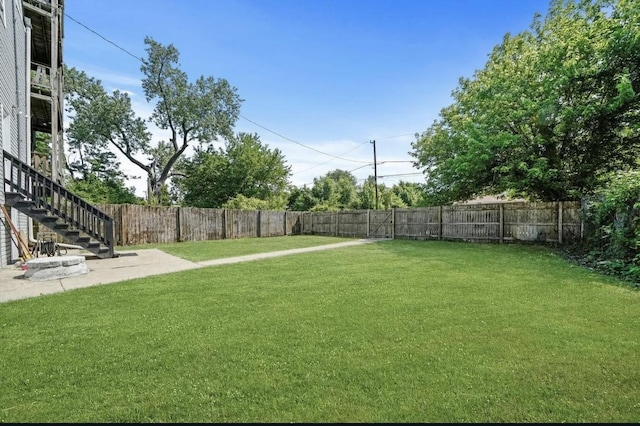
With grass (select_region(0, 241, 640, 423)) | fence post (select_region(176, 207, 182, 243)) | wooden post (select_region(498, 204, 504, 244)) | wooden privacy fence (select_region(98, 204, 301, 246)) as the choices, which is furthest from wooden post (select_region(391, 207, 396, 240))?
grass (select_region(0, 241, 640, 423))

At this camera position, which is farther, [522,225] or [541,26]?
[541,26]

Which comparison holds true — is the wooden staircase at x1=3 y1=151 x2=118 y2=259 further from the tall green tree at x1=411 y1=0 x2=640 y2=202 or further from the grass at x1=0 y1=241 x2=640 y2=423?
the tall green tree at x1=411 y1=0 x2=640 y2=202

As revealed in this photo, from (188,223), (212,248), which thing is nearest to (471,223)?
(212,248)

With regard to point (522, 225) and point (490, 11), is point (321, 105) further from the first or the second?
point (522, 225)

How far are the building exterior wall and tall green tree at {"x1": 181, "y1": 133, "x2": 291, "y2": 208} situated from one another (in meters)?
17.6

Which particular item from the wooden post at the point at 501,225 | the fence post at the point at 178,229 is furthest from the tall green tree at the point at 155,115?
the wooden post at the point at 501,225

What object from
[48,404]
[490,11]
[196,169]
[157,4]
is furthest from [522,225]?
[196,169]

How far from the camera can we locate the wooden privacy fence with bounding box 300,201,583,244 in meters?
10.4

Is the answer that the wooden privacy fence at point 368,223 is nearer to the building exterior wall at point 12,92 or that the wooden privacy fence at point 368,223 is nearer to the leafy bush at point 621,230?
the leafy bush at point 621,230

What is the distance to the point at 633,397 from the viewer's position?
2.03 m

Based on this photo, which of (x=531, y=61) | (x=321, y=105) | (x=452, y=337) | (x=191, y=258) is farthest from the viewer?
(x=321, y=105)

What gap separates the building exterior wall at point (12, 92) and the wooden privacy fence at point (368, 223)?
13.6 ft

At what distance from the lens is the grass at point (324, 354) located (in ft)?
6.29

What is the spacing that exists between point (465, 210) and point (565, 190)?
341 centimetres
